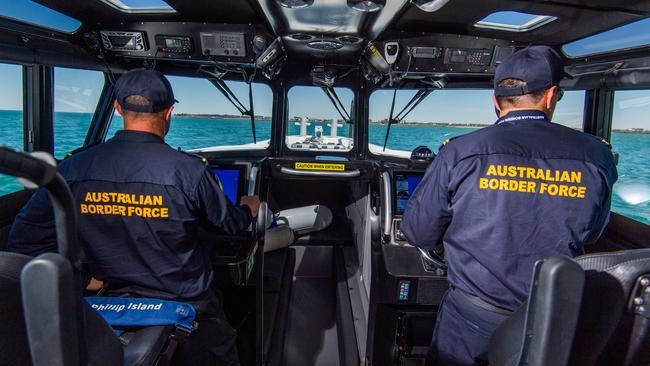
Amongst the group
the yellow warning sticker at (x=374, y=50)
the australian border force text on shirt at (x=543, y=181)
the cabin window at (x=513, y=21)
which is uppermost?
the cabin window at (x=513, y=21)

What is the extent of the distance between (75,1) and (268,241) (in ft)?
7.00

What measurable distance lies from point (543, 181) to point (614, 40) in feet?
6.66

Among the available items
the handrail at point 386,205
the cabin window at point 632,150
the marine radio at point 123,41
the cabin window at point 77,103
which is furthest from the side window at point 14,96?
the cabin window at point 632,150

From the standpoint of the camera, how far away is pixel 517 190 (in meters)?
1.33

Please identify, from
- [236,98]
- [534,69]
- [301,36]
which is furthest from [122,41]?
[534,69]

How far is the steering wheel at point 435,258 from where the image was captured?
224 cm

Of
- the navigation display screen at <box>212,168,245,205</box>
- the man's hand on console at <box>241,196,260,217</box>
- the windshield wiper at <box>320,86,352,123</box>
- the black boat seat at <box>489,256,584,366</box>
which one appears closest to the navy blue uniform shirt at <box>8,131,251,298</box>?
the man's hand on console at <box>241,196,260,217</box>

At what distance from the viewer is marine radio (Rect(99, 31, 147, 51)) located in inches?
116

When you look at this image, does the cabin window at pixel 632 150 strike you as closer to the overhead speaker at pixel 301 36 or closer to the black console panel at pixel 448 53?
the black console panel at pixel 448 53

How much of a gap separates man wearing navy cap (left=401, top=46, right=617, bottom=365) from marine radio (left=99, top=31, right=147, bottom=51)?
2.70 metres

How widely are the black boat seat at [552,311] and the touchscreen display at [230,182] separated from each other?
225 centimetres

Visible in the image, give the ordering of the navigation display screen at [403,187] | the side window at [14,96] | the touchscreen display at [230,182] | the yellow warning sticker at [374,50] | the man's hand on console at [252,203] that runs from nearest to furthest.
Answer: the man's hand on console at [252,203] < the side window at [14,96] < the navigation display screen at [403,187] < the touchscreen display at [230,182] < the yellow warning sticker at [374,50]

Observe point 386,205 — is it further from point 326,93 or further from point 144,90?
point 326,93

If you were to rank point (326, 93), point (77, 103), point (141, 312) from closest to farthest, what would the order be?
point (141, 312)
point (77, 103)
point (326, 93)
